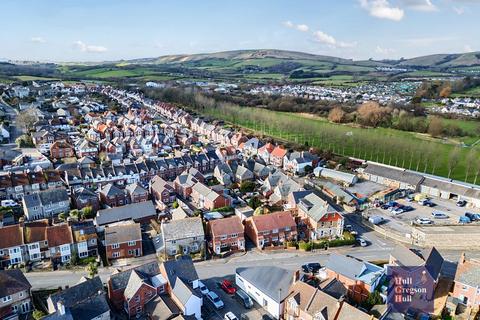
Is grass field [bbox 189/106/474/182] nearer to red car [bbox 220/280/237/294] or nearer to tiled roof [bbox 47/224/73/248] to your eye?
red car [bbox 220/280/237/294]

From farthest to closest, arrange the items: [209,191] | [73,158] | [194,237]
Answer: [73,158]
[209,191]
[194,237]

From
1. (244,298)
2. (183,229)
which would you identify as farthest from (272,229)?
(244,298)

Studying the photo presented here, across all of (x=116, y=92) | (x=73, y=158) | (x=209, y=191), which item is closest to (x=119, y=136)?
(x=73, y=158)

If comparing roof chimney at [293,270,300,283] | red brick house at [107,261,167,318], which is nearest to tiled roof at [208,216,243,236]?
red brick house at [107,261,167,318]

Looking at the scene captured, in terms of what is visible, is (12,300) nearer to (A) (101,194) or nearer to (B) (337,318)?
(A) (101,194)

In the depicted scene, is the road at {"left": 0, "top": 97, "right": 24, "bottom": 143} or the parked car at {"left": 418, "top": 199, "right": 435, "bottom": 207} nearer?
the parked car at {"left": 418, "top": 199, "right": 435, "bottom": 207}

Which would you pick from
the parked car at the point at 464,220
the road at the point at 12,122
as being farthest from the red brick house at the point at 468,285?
the road at the point at 12,122

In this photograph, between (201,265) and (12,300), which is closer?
(12,300)
